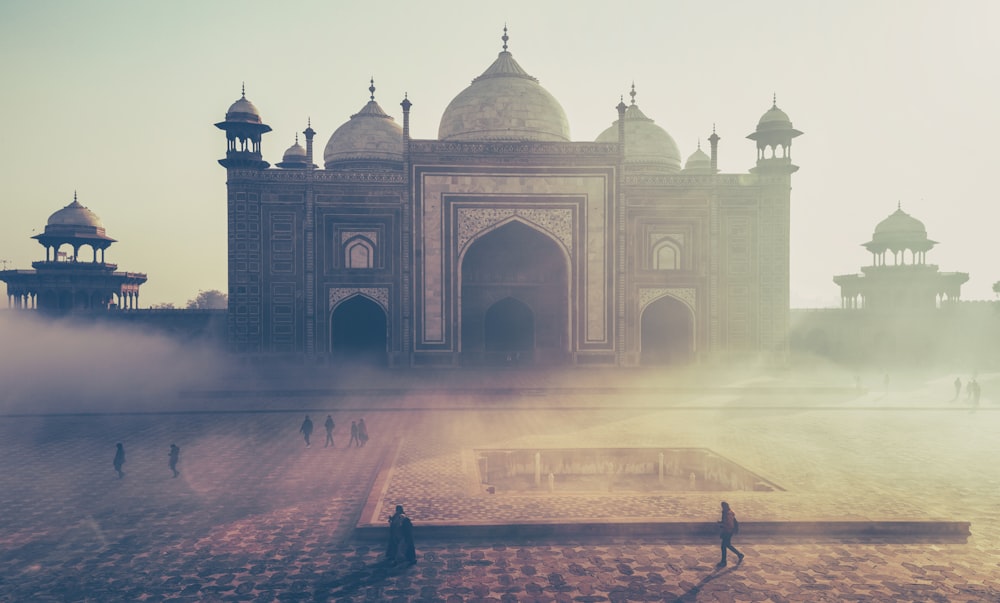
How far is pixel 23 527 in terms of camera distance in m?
7.45

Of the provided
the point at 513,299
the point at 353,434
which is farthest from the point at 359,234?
the point at 353,434

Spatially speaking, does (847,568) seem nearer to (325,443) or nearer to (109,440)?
(325,443)

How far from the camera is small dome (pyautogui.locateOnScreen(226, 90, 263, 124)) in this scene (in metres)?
23.5

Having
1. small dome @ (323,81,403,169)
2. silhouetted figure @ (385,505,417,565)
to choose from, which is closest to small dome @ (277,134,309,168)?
small dome @ (323,81,403,169)

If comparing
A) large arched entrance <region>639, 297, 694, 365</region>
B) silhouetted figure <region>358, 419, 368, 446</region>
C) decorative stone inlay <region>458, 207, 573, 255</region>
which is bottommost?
silhouetted figure <region>358, 419, 368, 446</region>

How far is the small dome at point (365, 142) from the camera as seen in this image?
90.6 feet

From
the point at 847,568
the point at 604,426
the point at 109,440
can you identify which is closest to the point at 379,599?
the point at 847,568

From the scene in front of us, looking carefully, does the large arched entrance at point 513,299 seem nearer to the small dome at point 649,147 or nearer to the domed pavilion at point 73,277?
the small dome at point 649,147

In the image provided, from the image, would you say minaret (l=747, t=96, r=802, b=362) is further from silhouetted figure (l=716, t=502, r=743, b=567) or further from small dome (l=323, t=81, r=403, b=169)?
silhouetted figure (l=716, t=502, r=743, b=567)

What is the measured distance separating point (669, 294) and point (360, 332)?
12118 mm

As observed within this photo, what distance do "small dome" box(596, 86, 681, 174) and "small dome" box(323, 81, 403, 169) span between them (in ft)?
35.8

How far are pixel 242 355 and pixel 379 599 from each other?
62.3ft

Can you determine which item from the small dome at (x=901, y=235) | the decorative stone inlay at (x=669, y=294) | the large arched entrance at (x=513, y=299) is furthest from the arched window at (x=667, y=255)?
the small dome at (x=901, y=235)

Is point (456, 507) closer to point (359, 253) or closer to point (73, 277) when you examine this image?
point (359, 253)
